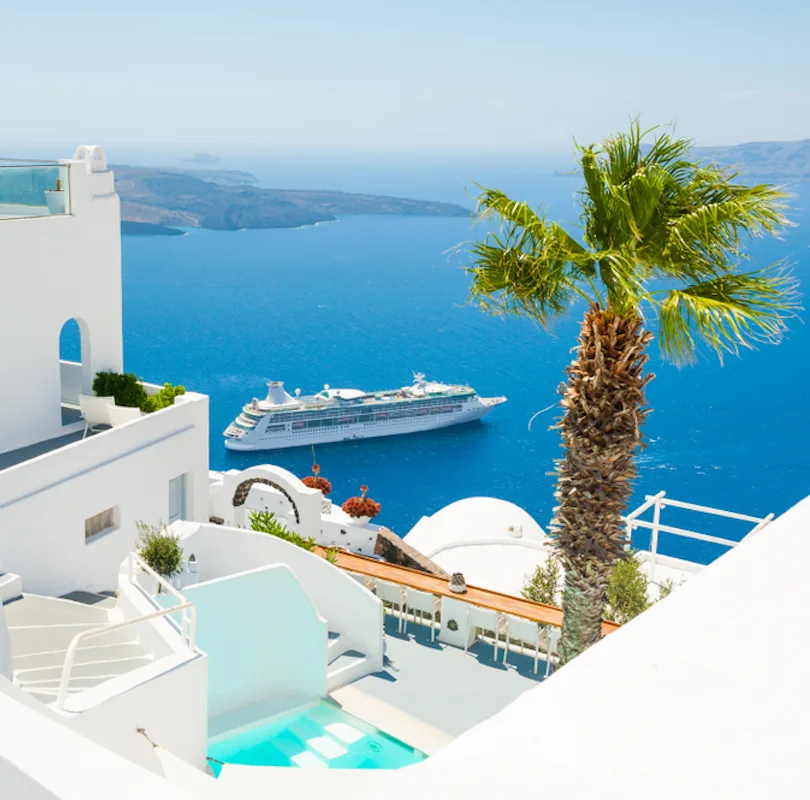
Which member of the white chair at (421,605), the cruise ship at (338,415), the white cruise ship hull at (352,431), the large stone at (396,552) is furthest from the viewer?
the white cruise ship hull at (352,431)

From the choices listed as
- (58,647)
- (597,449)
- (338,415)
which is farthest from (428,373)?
(58,647)

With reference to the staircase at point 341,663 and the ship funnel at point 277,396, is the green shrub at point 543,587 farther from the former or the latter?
the ship funnel at point 277,396

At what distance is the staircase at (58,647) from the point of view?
1049 centimetres

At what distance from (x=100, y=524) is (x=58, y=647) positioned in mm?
4435

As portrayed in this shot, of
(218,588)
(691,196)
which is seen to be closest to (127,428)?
(218,588)

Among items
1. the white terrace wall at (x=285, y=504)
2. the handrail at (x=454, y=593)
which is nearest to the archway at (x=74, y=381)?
the white terrace wall at (x=285, y=504)

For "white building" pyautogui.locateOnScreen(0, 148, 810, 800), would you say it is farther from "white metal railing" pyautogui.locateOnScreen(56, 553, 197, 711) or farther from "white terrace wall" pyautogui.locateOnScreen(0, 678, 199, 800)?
"white terrace wall" pyautogui.locateOnScreen(0, 678, 199, 800)

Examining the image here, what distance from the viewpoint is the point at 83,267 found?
16.7m

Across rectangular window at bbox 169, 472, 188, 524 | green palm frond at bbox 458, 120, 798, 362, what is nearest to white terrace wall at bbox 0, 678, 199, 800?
green palm frond at bbox 458, 120, 798, 362

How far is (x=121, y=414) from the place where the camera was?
16688mm

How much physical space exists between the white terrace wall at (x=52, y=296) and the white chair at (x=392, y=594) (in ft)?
20.1

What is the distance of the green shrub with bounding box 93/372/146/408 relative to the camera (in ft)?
55.8

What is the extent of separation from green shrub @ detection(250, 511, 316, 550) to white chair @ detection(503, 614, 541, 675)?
4291 millimetres

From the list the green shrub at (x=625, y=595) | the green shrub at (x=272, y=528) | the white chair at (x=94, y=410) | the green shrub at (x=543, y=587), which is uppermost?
the white chair at (x=94, y=410)
